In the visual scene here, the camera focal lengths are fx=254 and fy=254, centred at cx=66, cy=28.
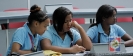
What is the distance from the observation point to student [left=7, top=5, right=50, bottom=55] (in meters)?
2.07

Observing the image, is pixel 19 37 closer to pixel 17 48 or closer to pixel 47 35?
pixel 17 48

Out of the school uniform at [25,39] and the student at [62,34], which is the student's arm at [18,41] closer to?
the school uniform at [25,39]

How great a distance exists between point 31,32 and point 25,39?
0.08 m

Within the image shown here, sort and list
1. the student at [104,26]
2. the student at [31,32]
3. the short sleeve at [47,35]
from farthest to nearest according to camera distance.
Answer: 1. the student at [104,26]
2. the short sleeve at [47,35]
3. the student at [31,32]

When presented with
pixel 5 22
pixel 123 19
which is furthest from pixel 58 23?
pixel 123 19

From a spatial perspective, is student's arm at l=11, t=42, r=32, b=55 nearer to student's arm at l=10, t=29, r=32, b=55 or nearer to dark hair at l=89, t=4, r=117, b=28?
student's arm at l=10, t=29, r=32, b=55

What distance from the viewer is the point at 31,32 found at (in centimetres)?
216

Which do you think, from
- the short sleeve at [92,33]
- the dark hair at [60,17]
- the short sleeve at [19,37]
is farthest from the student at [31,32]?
the short sleeve at [92,33]

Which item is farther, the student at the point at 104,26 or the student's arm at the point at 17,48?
the student at the point at 104,26

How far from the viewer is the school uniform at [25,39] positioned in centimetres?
206

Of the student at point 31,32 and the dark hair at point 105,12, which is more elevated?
the dark hair at point 105,12

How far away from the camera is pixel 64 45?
223 centimetres

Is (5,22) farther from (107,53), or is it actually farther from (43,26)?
(107,53)

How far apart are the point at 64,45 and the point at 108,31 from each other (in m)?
0.52
